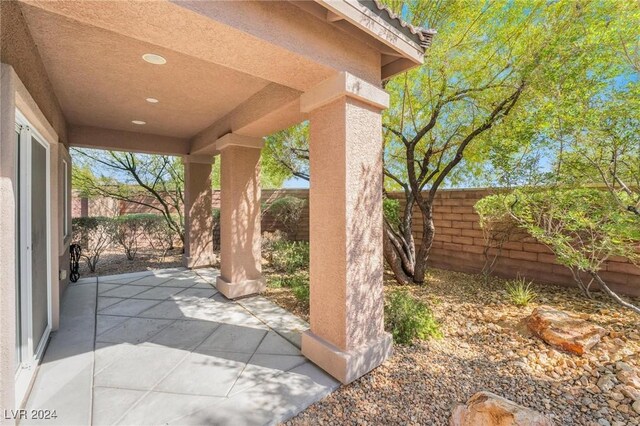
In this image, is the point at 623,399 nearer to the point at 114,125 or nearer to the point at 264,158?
the point at 264,158

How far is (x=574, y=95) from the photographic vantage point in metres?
3.62

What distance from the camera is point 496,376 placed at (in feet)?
10.2

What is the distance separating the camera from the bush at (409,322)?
12.7 feet

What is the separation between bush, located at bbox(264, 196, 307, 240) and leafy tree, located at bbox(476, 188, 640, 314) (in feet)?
20.6

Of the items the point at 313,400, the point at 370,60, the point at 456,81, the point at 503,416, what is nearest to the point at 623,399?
the point at 503,416

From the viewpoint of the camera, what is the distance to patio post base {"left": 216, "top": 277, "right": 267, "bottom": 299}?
552 centimetres

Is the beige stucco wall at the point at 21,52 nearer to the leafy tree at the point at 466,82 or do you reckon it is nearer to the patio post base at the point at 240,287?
the patio post base at the point at 240,287

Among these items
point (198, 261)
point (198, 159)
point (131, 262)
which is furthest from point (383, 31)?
point (131, 262)

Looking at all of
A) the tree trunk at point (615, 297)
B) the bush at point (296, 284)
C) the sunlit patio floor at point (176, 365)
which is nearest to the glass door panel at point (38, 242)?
the sunlit patio floor at point (176, 365)

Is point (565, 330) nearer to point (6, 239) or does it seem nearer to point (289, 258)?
point (6, 239)

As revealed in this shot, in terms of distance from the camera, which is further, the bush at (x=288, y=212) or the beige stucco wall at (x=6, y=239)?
the bush at (x=288, y=212)

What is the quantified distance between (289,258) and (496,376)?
5561mm

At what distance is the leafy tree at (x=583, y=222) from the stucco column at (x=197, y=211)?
24.4 feet

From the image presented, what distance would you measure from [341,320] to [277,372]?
3.11ft
